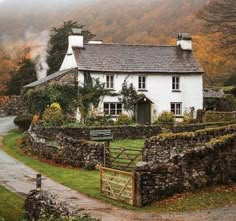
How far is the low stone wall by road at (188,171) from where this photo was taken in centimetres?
1902

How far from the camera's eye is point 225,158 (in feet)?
67.3

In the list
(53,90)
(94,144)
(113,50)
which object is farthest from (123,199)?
(113,50)

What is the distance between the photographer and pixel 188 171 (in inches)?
774

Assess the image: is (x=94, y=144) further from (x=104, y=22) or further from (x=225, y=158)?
(x=104, y=22)

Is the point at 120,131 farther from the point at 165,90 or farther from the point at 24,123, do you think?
the point at 165,90

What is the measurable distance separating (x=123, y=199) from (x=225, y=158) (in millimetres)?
4508

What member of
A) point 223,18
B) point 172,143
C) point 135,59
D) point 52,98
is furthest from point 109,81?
point 172,143

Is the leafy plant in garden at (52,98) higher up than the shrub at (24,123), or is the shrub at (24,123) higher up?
the leafy plant in garden at (52,98)

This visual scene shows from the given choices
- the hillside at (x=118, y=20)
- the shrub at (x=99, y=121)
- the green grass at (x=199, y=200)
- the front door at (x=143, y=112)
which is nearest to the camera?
the green grass at (x=199, y=200)

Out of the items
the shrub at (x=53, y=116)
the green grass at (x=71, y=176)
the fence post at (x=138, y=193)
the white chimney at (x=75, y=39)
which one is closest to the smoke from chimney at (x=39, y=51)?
the white chimney at (x=75, y=39)

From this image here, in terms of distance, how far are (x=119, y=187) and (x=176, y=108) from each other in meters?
32.0

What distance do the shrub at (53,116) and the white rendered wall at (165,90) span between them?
22.7 ft

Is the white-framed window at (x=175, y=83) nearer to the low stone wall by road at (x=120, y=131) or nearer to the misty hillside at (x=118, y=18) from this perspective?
the low stone wall by road at (x=120, y=131)

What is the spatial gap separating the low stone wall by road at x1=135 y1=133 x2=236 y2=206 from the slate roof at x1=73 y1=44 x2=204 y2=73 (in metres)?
30.1
